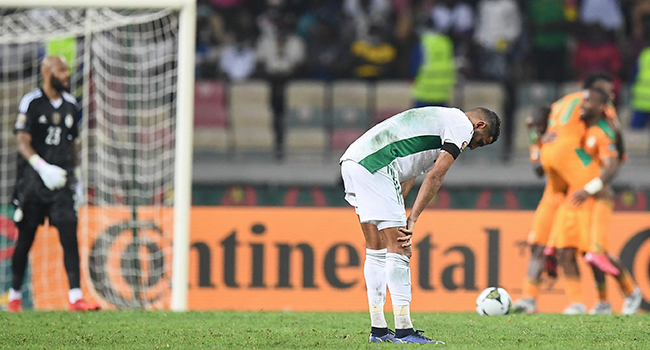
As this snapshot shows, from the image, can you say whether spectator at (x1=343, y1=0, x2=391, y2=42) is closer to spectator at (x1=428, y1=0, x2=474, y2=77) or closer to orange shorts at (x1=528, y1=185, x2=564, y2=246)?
spectator at (x1=428, y1=0, x2=474, y2=77)

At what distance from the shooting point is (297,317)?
787 cm

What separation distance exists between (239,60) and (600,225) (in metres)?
7.64

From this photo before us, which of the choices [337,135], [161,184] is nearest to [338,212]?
[161,184]

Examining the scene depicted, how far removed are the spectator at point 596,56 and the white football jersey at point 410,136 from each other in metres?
10.1

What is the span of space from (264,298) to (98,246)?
183cm

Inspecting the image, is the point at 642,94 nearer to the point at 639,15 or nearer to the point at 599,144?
the point at 639,15

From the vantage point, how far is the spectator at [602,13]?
15.4m

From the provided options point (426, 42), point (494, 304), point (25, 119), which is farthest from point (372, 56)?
point (25, 119)

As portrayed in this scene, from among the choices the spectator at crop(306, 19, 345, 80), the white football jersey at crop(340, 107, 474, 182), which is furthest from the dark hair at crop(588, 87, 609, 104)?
the spectator at crop(306, 19, 345, 80)

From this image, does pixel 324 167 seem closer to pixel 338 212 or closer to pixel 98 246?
pixel 338 212

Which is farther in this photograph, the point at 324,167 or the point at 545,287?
the point at 324,167

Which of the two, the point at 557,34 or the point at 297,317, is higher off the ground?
the point at 557,34

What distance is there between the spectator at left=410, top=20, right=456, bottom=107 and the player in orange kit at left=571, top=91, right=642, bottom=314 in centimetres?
540

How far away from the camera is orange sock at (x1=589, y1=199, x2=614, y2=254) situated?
9.33m
